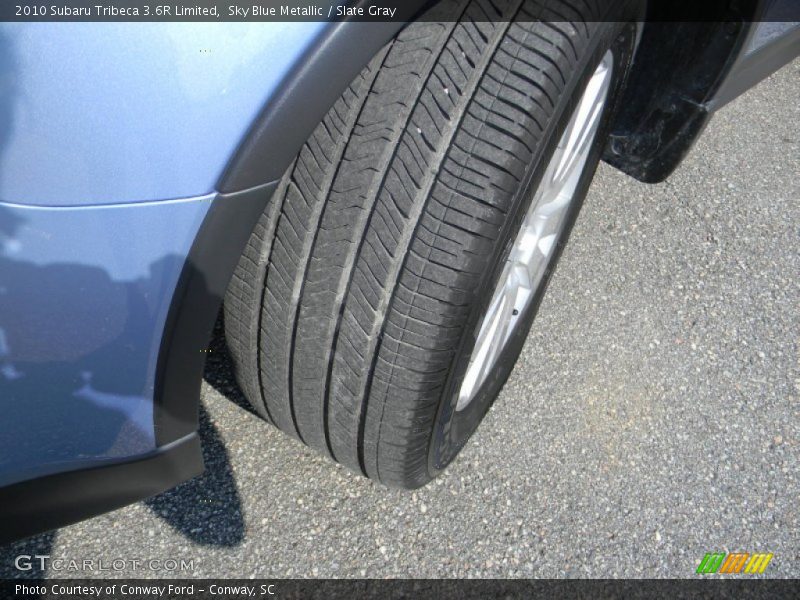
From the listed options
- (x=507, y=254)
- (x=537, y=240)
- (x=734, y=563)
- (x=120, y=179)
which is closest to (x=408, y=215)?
(x=507, y=254)

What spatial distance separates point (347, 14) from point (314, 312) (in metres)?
0.49

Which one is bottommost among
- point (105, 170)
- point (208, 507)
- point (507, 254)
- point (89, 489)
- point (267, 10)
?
point (208, 507)

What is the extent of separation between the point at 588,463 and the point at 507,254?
29.2 inches

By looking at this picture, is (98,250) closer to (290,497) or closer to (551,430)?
(290,497)

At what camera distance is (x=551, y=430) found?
184 centimetres

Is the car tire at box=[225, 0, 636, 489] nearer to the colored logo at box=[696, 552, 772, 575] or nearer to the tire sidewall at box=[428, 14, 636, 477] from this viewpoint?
the tire sidewall at box=[428, 14, 636, 477]

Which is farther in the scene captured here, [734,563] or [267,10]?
[734,563]

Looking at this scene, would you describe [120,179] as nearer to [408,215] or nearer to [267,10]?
[267,10]

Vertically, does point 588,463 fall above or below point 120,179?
below

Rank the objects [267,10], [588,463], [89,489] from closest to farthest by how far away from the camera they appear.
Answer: [267,10], [89,489], [588,463]

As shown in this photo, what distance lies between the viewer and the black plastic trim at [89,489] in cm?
110

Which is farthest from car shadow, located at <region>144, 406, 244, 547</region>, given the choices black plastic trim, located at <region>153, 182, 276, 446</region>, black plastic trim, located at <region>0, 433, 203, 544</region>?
black plastic trim, located at <region>153, 182, 276, 446</region>

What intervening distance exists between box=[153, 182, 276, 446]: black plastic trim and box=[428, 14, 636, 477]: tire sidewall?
15.8 inches

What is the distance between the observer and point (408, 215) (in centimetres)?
108
